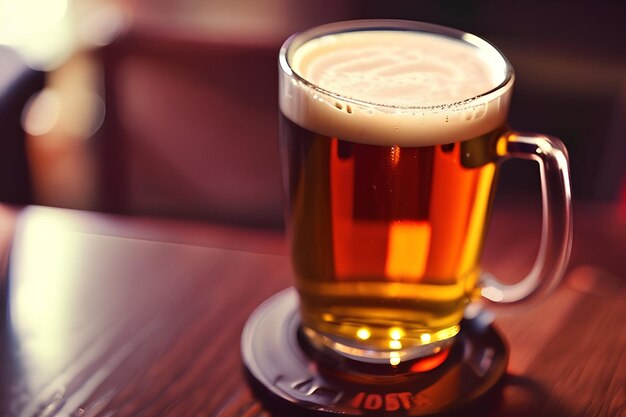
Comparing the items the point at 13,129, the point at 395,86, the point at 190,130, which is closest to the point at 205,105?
the point at 190,130

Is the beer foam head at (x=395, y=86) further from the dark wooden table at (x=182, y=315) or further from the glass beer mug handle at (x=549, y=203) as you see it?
the dark wooden table at (x=182, y=315)

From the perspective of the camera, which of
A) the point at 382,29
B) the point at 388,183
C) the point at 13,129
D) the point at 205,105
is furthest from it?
Result: the point at 205,105

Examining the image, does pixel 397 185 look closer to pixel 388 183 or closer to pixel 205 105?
pixel 388 183

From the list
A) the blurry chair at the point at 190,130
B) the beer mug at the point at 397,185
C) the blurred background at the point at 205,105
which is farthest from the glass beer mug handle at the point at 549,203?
the blurry chair at the point at 190,130

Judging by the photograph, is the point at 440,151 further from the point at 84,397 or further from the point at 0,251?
the point at 0,251

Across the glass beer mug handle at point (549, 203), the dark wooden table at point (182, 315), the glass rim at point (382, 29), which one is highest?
the glass rim at point (382, 29)

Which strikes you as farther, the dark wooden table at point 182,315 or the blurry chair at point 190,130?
the blurry chair at point 190,130

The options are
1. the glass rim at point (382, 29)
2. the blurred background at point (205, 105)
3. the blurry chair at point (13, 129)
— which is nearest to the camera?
the glass rim at point (382, 29)

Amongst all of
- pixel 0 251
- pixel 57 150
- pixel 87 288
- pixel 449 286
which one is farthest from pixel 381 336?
pixel 57 150
